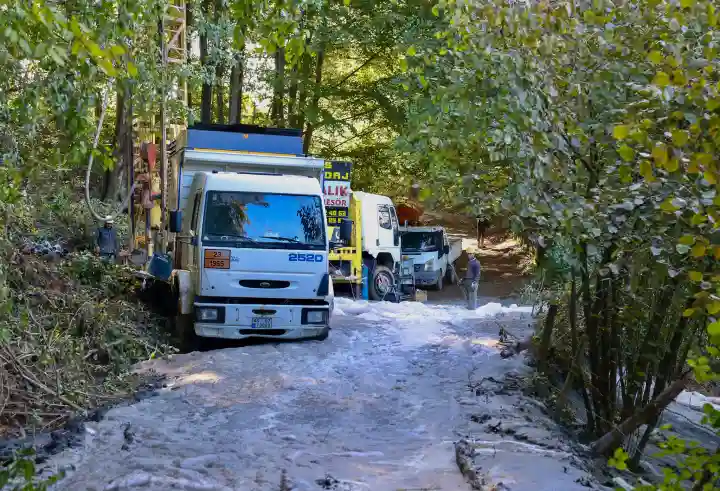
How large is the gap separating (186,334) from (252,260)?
1.72 meters

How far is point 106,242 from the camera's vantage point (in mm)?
13539

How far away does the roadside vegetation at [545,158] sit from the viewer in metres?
4.06

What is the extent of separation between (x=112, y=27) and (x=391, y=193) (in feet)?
94.9

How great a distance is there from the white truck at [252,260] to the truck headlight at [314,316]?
1 centimetres

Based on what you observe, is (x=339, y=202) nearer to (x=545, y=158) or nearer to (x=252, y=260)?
(x=252, y=260)

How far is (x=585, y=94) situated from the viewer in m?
5.98

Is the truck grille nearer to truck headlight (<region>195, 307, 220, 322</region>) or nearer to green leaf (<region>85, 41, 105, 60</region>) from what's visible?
truck headlight (<region>195, 307, 220, 322</region>)

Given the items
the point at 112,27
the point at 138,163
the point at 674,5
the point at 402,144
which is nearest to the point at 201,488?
the point at 402,144

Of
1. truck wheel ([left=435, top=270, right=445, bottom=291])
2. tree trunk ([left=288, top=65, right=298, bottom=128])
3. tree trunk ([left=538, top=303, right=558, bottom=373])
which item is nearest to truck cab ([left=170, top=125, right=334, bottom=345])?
tree trunk ([left=538, top=303, right=558, bottom=373])

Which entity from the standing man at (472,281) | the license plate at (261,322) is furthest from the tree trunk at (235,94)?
the license plate at (261,322)

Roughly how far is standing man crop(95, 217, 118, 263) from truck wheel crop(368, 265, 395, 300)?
8.51 meters

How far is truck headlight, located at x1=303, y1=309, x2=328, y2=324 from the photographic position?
485 inches

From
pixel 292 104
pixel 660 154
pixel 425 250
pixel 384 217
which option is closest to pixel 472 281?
pixel 384 217

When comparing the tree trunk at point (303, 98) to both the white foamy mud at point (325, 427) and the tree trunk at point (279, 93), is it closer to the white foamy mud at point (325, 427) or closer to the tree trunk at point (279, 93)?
the tree trunk at point (279, 93)
